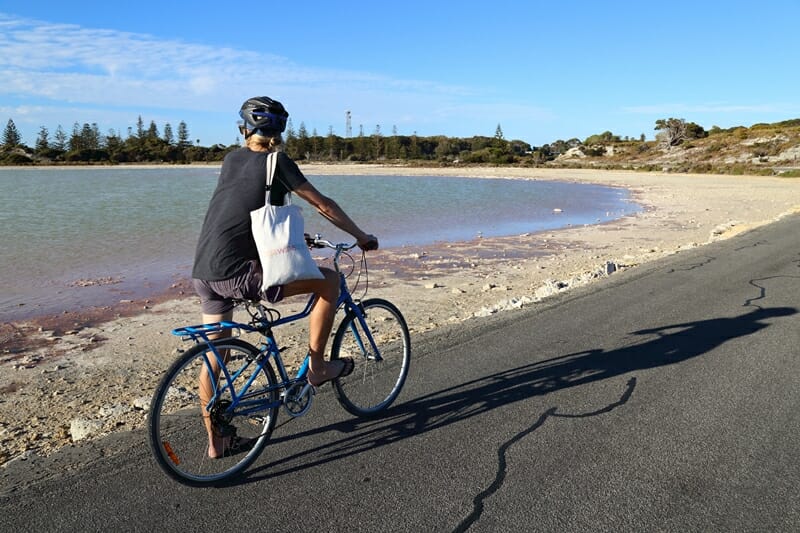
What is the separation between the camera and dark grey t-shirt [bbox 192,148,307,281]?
3439 mm

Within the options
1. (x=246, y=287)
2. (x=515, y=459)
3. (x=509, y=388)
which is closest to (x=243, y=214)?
(x=246, y=287)

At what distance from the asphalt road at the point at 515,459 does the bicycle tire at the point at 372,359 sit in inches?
6.2

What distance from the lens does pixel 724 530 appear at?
3.09 meters

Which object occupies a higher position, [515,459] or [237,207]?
[237,207]

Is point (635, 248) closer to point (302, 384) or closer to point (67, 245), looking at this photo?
point (302, 384)

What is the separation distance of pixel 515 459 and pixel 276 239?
197cm

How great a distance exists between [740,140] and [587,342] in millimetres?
86028

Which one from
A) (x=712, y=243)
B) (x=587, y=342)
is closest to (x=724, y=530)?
(x=587, y=342)

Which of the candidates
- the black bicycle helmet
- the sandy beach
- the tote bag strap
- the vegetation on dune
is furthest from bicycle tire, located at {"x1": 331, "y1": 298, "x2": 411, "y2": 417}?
the vegetation on dune

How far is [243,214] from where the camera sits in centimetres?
346

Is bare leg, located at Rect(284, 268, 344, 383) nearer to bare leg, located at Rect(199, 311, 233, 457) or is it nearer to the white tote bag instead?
the white tote bag

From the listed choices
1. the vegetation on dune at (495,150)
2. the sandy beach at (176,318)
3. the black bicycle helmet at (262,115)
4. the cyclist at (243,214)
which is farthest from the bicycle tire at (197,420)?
the vegetation on dune at (495,150)

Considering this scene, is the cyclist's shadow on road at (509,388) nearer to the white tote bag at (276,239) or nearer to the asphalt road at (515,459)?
the asphalt road at (515,459)

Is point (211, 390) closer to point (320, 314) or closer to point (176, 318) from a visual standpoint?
point (320, 314)
